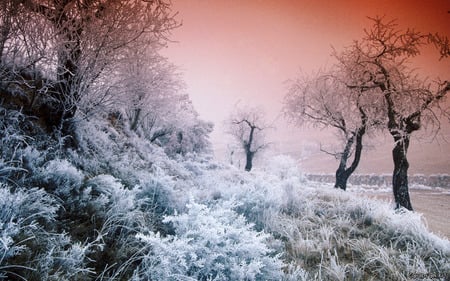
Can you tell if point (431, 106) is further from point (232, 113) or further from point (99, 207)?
point (232, 113)

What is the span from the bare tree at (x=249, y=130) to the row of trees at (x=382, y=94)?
627 inches

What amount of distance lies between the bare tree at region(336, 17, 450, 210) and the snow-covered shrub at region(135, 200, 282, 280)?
8.27 m

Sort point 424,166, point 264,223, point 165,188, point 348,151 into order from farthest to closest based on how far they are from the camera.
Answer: point 424,166, point 348,151, point 264,223, point 165,188

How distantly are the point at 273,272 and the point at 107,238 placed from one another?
6.62 feet

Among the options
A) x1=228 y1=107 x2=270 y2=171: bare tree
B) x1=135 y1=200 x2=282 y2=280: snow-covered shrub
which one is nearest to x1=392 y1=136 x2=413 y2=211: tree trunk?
x1=135 y1=200 x2=282 y2=280: snow-covered shrub

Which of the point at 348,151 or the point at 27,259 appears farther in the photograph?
the point at 348,151

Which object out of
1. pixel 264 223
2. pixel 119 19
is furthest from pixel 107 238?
pixel 119 19

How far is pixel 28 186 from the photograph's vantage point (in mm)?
3188

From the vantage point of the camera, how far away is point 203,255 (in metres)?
2.96

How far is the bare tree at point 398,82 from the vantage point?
32.8ft

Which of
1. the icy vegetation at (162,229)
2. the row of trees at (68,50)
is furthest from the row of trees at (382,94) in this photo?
the row of trees at (68,50)

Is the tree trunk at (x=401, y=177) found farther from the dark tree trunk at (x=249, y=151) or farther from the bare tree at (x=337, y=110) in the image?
the dark tree trunk at (x=249, y=151)

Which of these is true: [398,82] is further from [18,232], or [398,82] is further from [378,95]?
[18,232]

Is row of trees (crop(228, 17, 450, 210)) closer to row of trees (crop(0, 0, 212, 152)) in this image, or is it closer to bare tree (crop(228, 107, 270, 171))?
row of trees (crop(0, 0, 212, 152))
